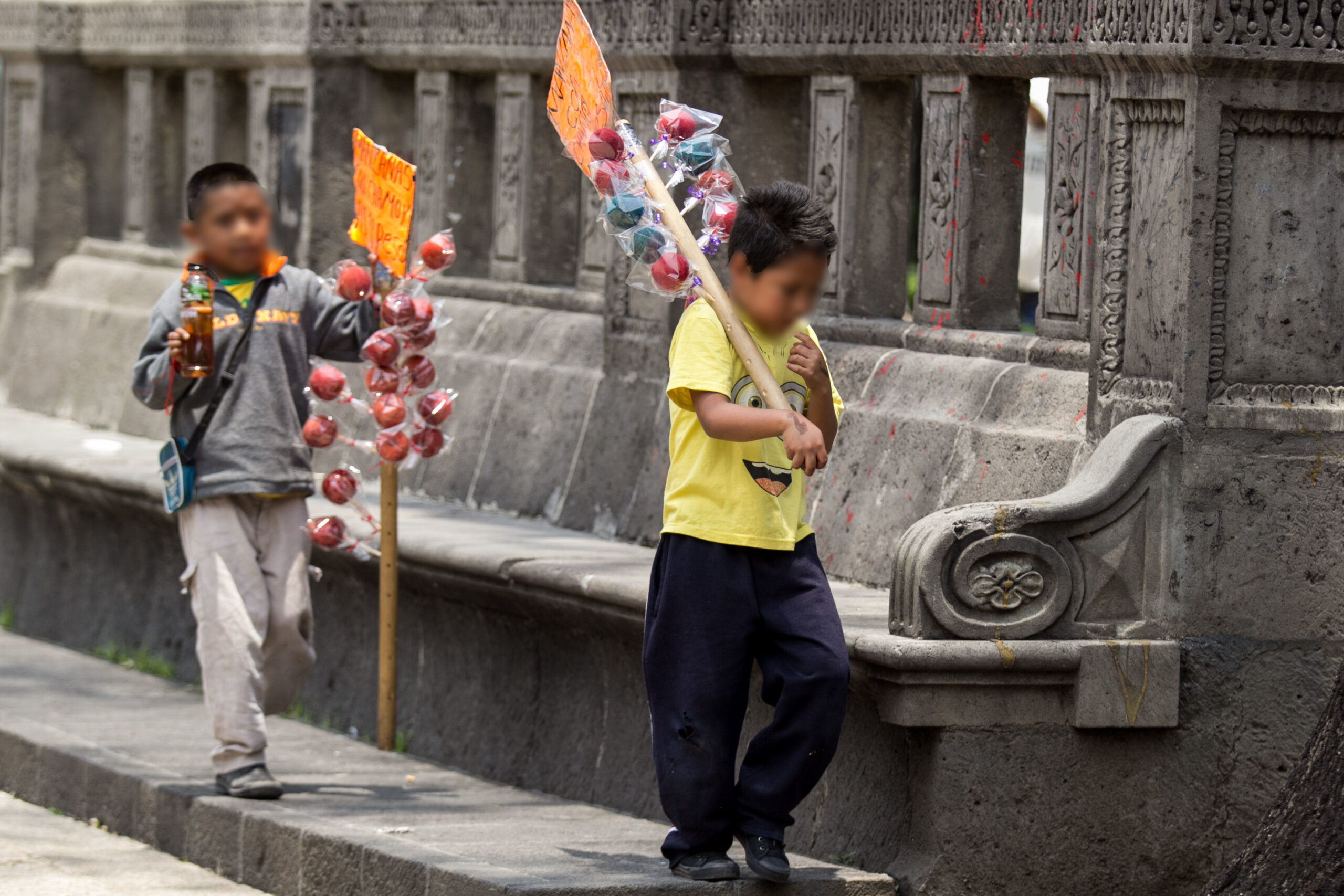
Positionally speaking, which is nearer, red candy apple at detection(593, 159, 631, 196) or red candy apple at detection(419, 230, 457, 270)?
red candy apple at detection(593, 159, 631, 196)

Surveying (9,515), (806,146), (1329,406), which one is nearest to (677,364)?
(1329,406)

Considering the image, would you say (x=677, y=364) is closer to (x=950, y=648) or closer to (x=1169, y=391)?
(x=950, y=648)

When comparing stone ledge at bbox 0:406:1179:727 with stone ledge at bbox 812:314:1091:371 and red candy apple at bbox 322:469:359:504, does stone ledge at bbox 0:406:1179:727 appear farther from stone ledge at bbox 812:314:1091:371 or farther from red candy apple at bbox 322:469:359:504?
stone ledge at bbox 812:314:1091:371

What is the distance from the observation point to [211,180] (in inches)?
271

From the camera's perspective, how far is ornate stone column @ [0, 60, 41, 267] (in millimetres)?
12023

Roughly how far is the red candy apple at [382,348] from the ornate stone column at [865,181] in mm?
1377

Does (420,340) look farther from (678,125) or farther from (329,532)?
(678,125)

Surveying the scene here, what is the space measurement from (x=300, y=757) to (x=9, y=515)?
3.71m

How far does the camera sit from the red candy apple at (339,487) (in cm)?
721

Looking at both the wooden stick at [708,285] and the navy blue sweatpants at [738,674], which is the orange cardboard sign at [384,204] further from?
the navy blue sweatpants at [738,674]

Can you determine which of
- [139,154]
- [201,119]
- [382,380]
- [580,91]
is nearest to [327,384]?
[382,380]

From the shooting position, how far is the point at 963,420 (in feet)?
22.0

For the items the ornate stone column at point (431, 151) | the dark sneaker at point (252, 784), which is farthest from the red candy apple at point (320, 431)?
the ornate stone column at point (431, 151)

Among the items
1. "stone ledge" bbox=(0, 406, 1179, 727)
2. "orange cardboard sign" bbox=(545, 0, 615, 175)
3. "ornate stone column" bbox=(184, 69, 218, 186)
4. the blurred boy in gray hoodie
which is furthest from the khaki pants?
"ornate stone column" bbox=(184, 69, 218, 186)
